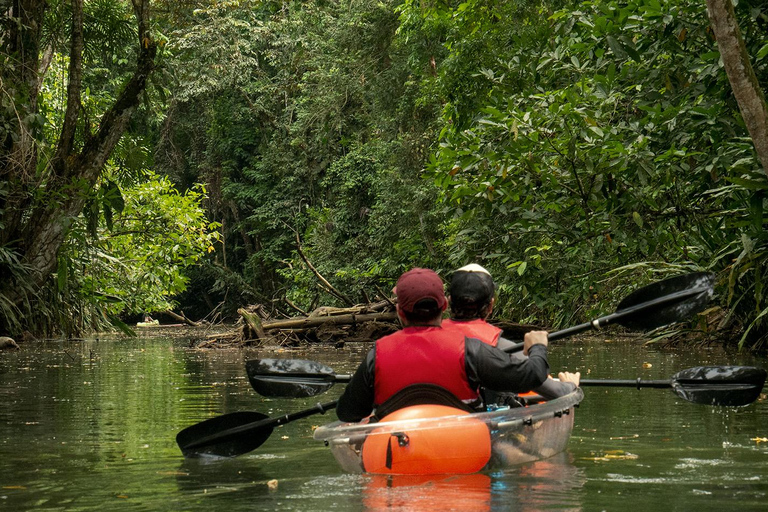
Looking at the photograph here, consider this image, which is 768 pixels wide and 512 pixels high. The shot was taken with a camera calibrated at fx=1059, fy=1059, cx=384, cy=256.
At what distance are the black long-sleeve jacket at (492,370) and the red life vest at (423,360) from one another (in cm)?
3

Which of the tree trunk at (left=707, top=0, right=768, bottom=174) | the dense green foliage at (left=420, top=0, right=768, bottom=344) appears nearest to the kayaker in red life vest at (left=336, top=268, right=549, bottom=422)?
the tree trunk at (left=707, top=0, right=768, bottom=174)

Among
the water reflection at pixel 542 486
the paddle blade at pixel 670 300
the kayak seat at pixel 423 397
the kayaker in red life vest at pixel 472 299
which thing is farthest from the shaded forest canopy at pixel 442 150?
the kayak seat at pixel 423 397

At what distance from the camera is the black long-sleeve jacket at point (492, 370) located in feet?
15.8

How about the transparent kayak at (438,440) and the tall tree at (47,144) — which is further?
the tall tree at (47,144)

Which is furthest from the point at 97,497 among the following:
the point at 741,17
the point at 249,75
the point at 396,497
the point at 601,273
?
the point at 249,75

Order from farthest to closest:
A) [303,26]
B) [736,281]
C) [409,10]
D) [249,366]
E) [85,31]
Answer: [303,26], [409,10], [85,31], [736,281], [249,366]

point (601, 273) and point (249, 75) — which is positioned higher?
point (249, 75)

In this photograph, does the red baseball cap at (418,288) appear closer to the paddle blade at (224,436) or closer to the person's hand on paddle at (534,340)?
the person's hand on paddle at (534,340)

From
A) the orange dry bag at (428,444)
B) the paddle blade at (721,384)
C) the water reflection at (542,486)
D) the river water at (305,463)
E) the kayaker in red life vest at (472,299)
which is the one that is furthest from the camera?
the paddle blade at (721,384)

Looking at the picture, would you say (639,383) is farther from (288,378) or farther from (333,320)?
(333,320)

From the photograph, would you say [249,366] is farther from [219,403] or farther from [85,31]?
[85,31]

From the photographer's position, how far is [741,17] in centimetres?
884

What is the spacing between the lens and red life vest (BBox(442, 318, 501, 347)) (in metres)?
5.14

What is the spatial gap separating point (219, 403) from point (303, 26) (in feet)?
79.4
